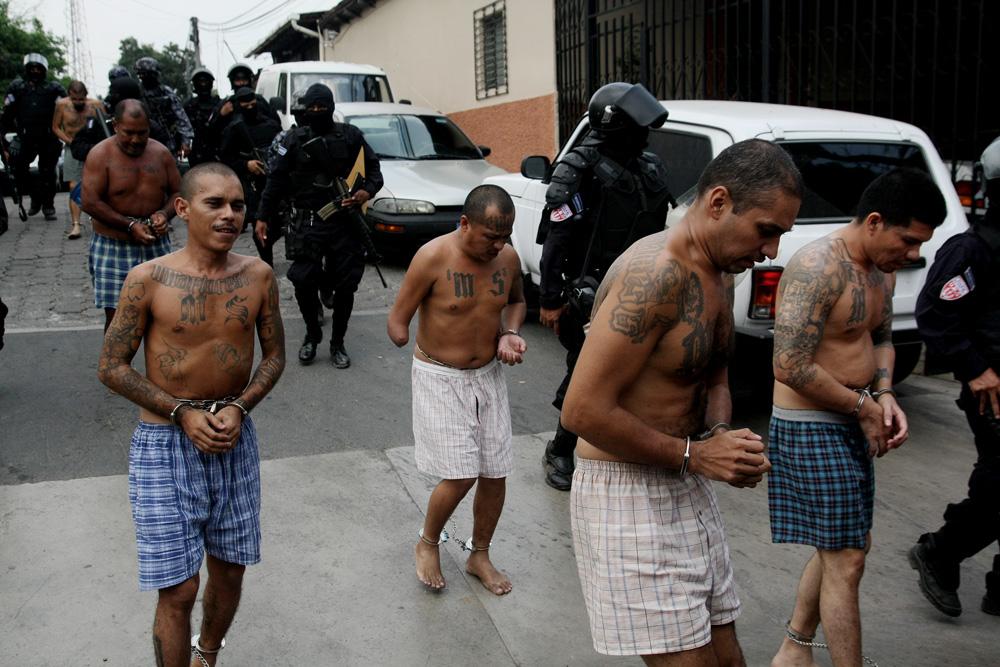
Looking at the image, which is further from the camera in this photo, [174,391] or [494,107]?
[494,107]

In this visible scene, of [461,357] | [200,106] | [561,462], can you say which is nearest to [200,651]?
[461,357]

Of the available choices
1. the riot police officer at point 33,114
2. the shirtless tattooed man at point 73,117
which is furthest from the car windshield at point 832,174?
the riot police officer at point 33,114

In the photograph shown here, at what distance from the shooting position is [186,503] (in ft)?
9.93

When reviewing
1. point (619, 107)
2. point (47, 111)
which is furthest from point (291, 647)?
point (47, 111)

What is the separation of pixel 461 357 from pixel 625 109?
157 centimetres

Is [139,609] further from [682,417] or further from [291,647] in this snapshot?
[682,417]

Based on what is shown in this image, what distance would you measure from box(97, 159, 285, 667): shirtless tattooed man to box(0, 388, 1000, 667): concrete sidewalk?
0.64 metres

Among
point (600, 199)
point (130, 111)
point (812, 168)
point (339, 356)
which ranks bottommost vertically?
point (339, 356)

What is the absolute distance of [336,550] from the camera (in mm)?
4406

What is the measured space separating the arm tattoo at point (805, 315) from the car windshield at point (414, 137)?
867 cm

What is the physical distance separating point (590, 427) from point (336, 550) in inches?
92.5

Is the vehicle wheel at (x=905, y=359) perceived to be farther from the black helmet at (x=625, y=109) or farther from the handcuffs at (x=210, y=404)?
the handcuffs at (x=210, y=404)

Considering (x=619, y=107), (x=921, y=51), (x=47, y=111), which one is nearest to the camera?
(x=619, y=107)

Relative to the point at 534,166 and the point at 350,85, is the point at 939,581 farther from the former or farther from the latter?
the point at 350,85
